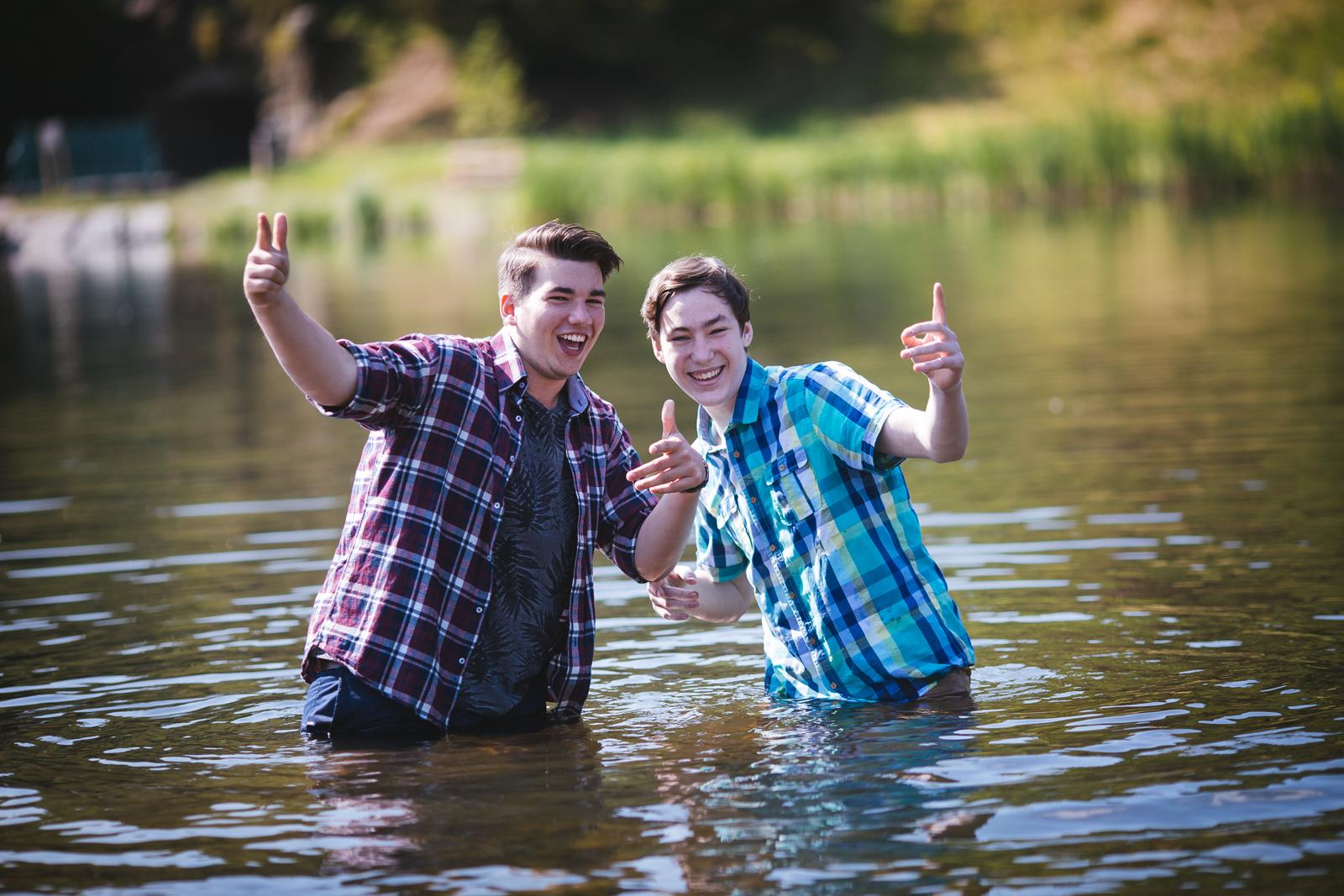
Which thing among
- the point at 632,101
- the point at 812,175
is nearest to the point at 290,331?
the point at 812,175

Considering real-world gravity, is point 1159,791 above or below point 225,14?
A: below

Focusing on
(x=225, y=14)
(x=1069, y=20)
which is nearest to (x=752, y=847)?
(x=1069, y=20)

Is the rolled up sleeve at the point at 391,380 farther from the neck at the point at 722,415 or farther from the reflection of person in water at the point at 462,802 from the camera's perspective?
the reflection of person in water at the point at 462,802

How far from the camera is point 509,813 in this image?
4852 mm

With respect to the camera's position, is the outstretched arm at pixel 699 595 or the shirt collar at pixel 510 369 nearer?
the shirt collar at pixel 510 369

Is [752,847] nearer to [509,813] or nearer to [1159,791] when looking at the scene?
[509,813]

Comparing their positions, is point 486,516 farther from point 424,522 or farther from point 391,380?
point 391,380

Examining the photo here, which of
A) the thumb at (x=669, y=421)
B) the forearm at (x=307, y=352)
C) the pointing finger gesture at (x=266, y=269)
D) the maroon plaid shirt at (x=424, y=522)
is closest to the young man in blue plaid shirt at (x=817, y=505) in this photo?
the thumb at (x=669, y=421)

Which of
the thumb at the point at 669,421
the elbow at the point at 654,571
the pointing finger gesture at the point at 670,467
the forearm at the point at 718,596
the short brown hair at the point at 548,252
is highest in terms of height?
the short brown hair at the point at 548,252

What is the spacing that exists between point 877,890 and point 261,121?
5678 centimetres

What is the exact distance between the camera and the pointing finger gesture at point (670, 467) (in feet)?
16.6

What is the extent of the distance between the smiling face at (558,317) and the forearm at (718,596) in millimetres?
887

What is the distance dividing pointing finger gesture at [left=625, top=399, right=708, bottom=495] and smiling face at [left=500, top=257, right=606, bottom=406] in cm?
43

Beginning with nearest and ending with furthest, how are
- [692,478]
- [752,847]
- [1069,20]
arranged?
1. [752,847]
2. [692,478]
3. [1069,20]
